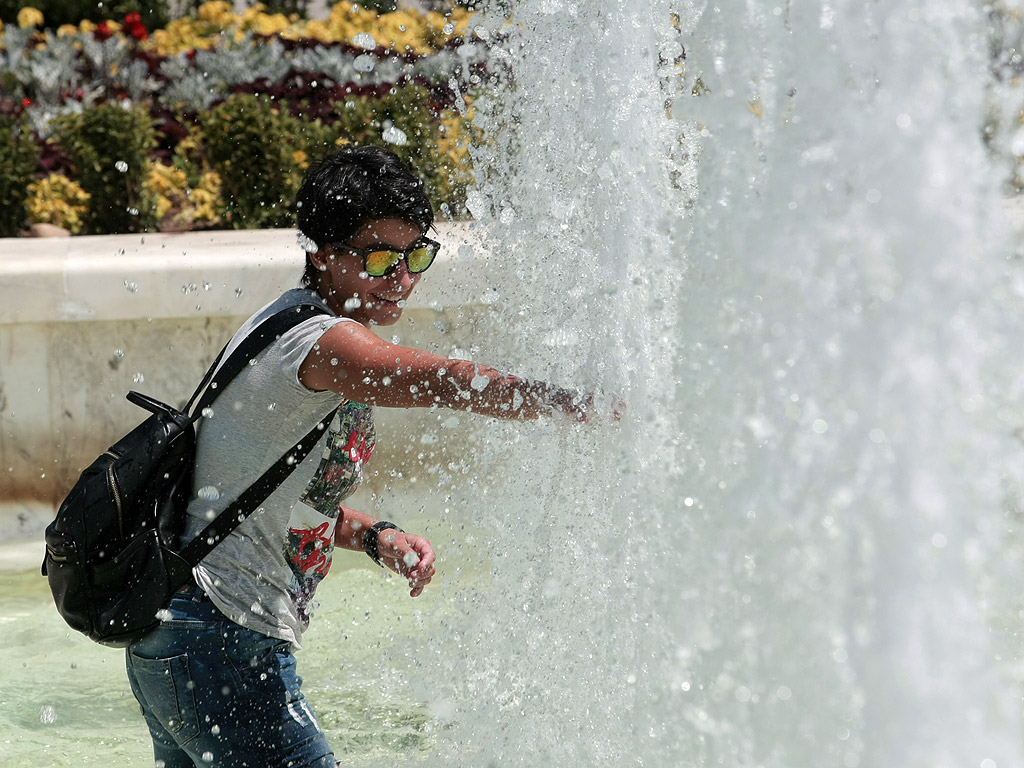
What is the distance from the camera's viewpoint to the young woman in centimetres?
184

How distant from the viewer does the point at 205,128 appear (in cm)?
600

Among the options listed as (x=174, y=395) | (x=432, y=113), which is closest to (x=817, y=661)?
(x=174, y=395)

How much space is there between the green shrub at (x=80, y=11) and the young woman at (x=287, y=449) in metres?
8.99

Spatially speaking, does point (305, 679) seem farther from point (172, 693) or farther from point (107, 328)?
point (172, 693)

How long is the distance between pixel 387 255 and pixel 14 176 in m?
4.20

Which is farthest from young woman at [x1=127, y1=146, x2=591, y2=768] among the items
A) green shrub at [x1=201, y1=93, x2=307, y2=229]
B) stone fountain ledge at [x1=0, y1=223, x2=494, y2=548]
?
green shrub at [x1=201, y1=93, x2=307, y2=229]

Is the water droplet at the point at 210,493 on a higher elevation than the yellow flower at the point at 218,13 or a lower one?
higher

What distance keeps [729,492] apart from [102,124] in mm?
4697

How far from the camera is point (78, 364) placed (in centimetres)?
443

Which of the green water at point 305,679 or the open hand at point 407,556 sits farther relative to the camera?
the green water at point 305,679

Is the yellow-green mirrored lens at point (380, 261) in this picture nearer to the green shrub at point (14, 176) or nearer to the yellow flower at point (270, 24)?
the green shrub at point (14, 176)

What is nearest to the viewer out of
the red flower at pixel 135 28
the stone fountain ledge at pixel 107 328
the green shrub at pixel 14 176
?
the stone fountain ledge at pixel 107 328

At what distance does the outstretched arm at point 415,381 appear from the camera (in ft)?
5.92

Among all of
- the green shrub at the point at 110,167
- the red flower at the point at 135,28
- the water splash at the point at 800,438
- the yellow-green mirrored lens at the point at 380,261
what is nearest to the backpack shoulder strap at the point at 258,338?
the yellow-green mirrored lens at the point at 380,261
